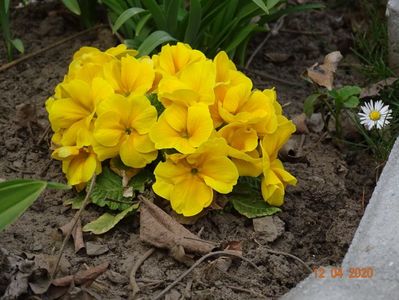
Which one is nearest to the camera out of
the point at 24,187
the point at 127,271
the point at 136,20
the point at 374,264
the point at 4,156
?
the point at 24,187

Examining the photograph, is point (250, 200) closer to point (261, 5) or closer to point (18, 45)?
Result: point (261, 5)

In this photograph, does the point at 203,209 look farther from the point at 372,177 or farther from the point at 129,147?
the point at 372,177

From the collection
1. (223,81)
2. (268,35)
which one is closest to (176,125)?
(223,81)

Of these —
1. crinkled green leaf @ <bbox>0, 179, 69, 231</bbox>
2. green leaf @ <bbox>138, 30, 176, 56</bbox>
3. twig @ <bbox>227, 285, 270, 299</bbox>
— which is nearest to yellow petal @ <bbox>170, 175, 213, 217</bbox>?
twig @ <bbox>227, 285, 270, 299</bbox>

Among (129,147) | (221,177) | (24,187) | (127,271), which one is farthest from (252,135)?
(24,187)

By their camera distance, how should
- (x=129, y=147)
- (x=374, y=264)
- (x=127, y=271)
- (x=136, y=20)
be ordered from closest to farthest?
(x=374, y=264)
(x=127, y=271)
(x=129, y=147)
(x=136, y=20)

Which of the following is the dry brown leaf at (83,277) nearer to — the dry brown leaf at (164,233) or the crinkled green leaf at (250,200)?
the dry brown leaf at (164,233)

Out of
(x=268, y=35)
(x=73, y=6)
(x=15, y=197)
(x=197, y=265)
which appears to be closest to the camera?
(x=15, y=197)

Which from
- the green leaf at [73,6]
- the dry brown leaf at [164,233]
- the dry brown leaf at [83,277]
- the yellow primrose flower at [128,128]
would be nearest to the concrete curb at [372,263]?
the dry brown leaf at [164,233]
